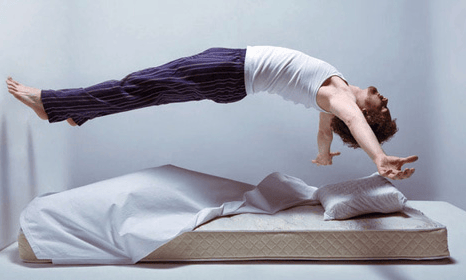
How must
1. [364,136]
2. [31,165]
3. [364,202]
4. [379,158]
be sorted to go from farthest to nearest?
[31,165], [364,202], [364,136], [379,158]

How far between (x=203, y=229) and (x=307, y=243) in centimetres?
47

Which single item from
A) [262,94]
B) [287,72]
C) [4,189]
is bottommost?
[4,189]

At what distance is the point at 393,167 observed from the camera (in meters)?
1.89

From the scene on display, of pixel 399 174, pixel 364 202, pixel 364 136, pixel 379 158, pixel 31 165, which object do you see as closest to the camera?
pixel 399 174

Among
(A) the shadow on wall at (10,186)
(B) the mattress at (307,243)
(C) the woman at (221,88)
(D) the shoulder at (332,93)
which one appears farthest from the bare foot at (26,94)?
Result: (D) the shoulder at (332,93)

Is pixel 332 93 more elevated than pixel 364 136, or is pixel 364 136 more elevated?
pixel 332 93

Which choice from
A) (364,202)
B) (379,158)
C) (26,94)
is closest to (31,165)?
(26,94)

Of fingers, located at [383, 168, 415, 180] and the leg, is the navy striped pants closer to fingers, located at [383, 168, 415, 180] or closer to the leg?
the leg

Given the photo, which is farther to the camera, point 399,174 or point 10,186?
point 10,186

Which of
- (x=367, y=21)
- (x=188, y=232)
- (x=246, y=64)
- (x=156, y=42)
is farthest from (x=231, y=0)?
(x=188, y=232)

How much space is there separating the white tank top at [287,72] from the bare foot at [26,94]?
1.09m

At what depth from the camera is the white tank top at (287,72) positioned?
2.66 metres

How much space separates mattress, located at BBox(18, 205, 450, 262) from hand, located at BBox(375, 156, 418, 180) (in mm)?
444

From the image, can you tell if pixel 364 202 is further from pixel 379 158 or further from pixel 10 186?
pixel 10 186
